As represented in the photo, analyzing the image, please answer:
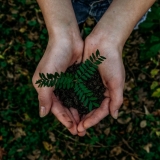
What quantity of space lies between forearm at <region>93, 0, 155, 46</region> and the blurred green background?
1007 millimetres

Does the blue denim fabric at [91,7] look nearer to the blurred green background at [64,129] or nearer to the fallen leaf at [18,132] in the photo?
the blurred green background at [64,129]

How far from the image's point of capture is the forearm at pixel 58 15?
2414mm

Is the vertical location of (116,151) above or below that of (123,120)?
below

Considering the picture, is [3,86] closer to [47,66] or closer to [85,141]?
[85,141]

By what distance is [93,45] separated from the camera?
243 cm

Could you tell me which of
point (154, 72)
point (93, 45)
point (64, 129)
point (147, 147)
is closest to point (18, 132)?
point (64, 129)

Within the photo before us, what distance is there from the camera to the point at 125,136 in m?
3.55

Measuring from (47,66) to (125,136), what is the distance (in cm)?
168

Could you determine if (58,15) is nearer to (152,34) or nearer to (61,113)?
(61,113)

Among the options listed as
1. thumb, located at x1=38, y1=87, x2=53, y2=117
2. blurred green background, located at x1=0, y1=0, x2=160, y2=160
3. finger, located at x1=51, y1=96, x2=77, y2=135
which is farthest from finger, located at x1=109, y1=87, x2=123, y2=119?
blurred green background, located at x1=0, y1=0, x2=160, y2=160

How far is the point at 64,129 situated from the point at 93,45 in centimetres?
144

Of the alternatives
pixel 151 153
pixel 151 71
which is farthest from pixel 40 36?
pixel 151 153

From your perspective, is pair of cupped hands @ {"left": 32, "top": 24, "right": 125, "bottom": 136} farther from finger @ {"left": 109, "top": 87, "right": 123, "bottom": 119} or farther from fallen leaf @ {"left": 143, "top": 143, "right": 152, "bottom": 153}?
fallen leaf @ {"left": 143, "top": 143, "right": 152, "bottom": 153}

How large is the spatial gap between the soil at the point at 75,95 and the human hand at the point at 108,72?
0.18 feet
